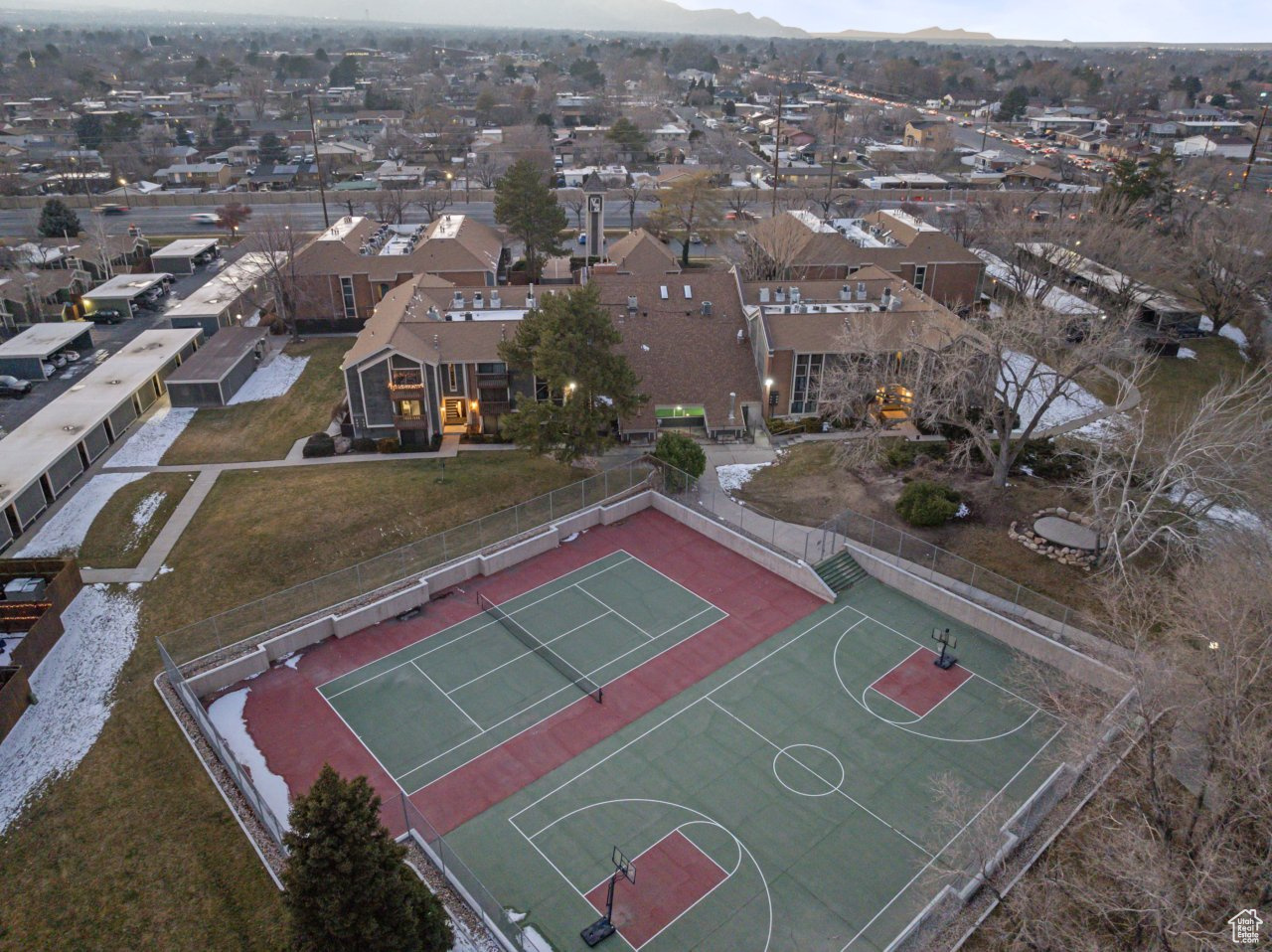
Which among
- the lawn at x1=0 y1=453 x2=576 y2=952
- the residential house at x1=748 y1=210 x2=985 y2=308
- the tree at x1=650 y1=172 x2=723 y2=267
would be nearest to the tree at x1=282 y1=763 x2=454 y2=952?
the lawn at x1=0 y1=453 x2=576 y2=952

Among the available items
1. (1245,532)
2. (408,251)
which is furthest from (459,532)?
A: (408,251)

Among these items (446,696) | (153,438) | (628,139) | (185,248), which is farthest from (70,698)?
(628,139)

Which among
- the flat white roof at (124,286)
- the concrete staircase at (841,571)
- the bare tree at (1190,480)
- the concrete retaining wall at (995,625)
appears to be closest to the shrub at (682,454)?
the concrete staircase at (841,571)

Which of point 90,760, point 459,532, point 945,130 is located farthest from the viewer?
point 945,130

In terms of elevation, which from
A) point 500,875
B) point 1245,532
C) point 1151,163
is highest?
point 1151,163

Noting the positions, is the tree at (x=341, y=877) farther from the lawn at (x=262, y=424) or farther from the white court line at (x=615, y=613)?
the lawn at (x=262, y=424)

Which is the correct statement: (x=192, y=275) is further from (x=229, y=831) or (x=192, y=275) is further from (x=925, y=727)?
(x=925, y=727)

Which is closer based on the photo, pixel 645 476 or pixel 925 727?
pixel 925 727
